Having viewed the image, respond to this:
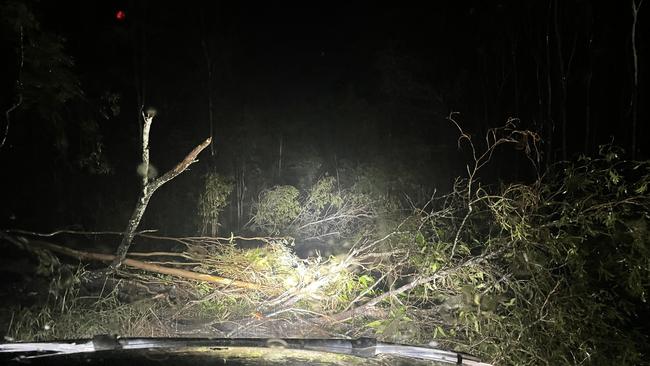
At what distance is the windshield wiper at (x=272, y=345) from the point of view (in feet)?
6.75

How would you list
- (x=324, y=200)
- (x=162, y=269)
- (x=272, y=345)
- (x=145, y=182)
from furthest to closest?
1. (x=324, y=200)
2. (x=162, y=269)
3. (x=145, y=182)
4. (x=272, y=345)

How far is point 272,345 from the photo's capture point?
2.26 metres

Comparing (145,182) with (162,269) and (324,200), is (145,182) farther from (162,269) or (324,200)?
(324,200)

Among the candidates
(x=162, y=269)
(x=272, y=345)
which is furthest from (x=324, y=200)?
(x=272, y=345)

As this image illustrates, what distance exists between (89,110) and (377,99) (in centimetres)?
1116

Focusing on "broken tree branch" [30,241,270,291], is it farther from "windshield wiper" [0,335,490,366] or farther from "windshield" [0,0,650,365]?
"windshield wiper" [0,335,490,366]

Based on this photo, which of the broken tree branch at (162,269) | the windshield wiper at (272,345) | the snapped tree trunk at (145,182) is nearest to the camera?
the windshield wiper at (272,345)

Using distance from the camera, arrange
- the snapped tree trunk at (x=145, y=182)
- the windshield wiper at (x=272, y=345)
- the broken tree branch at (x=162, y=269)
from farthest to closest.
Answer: the broken tree branch at (x=162, y=269) < the snapped tree trunk at (x=145, y=182) < the windshield wiper at (x=272, y=345)

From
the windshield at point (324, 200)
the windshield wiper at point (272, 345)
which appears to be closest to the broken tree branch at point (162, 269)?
the windshield at point (324, 200)

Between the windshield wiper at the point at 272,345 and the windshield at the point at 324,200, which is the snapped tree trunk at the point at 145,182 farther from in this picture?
the windshield wiper at the point at 272,345

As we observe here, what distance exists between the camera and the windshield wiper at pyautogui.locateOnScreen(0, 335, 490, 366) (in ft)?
6.75

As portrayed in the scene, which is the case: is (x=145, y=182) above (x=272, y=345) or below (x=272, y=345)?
above

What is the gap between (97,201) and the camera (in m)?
12.2

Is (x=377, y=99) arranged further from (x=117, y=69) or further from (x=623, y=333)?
(x=623, y=333)
